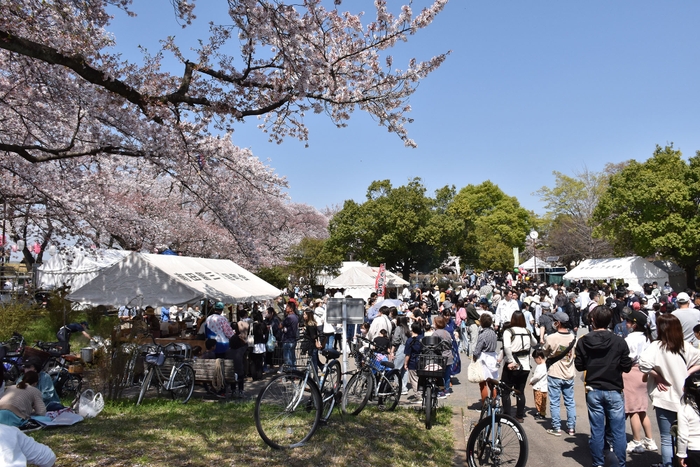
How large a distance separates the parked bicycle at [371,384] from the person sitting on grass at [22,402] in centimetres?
385

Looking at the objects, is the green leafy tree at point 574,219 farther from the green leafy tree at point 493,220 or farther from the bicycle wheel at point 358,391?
the bicycle wheel at point 358,391

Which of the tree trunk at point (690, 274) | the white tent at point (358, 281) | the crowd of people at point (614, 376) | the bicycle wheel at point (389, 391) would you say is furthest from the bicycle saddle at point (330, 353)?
the tree trunk at point (690, 274)

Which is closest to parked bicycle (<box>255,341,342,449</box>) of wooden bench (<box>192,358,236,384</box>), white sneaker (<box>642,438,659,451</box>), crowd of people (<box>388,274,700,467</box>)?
crowd of people (<box>388,274,700,467</box>)

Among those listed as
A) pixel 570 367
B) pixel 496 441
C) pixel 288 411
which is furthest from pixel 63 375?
pixel 570 367

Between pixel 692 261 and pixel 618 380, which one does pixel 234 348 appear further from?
pixel 692 261

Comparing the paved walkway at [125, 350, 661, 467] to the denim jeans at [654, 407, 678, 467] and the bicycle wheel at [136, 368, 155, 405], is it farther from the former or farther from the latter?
the bicycle wheel at [136, 368, 155, 405]

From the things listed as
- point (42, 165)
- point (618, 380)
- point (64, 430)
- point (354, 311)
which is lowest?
point (64, 430)

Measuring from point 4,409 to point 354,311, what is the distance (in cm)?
476

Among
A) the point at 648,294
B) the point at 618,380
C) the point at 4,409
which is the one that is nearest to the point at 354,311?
the point at 618,380

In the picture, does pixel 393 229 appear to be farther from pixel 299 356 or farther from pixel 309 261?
pixel 299 356

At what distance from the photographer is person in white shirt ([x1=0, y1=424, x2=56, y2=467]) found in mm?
2934

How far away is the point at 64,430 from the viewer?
6.64 metres

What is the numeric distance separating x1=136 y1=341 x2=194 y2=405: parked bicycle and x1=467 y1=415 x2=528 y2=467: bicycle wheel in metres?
5.56

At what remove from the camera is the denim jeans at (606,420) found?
16.8 ft
